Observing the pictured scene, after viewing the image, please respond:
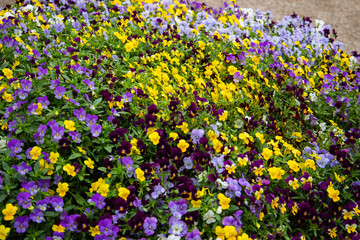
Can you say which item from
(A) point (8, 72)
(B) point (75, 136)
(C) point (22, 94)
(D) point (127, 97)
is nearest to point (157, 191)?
(B) point (75, 136)

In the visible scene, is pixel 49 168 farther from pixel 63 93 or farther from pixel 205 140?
pixel 205 140

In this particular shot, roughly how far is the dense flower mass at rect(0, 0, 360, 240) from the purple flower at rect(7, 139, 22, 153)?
1 centimetres

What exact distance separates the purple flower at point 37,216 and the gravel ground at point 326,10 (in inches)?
263

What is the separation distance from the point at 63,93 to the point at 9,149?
62cm

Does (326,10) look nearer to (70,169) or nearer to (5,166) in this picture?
(70,169)

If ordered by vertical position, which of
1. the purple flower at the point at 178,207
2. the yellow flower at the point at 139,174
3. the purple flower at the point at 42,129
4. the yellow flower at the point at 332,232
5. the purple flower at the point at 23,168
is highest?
the purple flower at the point at 42,129

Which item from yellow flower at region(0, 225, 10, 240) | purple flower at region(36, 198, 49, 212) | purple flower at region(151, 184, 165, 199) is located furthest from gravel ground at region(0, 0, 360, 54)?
yellow flower at region(0, 225, 10, 240)

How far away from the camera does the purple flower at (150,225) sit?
6.57 ft

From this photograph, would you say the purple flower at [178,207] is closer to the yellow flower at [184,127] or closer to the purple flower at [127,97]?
the yellow flower at [184,127]

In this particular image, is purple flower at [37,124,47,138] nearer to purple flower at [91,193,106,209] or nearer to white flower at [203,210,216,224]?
purple flower at [91,193,106,209]

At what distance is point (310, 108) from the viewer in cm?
369

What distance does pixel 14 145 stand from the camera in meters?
2.27

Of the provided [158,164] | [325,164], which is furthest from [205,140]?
[325,164]

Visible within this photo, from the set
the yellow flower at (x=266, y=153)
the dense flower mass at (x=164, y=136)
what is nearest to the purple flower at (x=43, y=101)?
the dense flower mass at (x=164, y=136)
